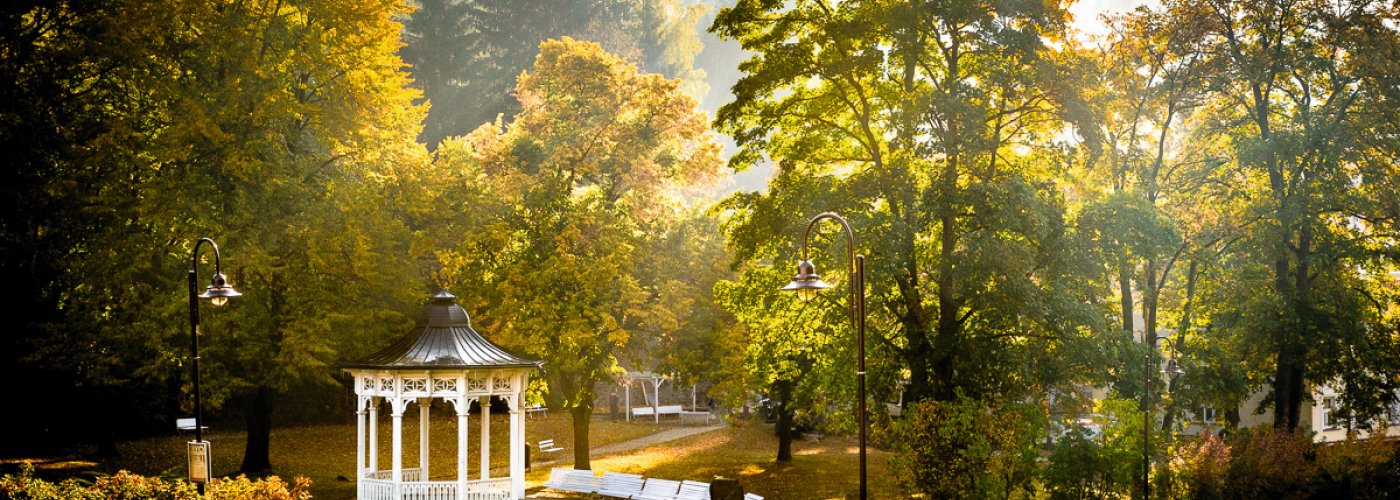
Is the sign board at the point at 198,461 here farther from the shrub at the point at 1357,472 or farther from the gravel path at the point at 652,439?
the shrub at the point at 1357,472

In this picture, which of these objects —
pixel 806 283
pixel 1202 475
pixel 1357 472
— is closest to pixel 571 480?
pixel 806 283

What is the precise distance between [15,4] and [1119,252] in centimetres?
3007

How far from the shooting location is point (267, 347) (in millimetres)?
30859

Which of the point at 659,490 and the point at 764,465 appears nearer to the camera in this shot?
the point at 659,490

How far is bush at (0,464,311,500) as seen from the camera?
19312 mm

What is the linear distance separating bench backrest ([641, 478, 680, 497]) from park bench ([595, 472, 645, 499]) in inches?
17.2

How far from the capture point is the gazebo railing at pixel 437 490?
78.8 feet

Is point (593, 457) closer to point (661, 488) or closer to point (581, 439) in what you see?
point (581, 439)

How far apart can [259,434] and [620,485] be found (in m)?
11.2

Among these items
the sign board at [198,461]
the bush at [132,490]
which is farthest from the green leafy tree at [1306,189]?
the sign board at [198,461]

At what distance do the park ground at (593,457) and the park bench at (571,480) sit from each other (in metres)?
0.46

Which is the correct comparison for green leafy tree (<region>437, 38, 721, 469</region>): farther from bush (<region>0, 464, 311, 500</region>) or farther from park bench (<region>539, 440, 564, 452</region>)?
bush (<region>0, 464, 311, 500</region>)

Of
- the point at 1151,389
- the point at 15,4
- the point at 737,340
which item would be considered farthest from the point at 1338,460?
the point at 15,4

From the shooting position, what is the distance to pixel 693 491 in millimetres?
25719
